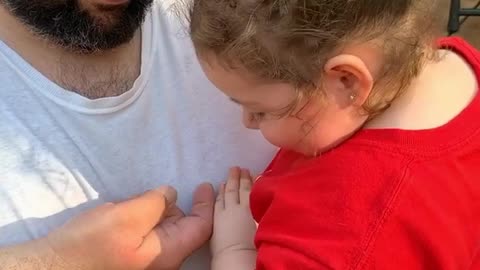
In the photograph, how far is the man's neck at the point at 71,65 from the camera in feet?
4.95

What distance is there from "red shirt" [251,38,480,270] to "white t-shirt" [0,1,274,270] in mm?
350

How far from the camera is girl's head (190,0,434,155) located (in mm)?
1111

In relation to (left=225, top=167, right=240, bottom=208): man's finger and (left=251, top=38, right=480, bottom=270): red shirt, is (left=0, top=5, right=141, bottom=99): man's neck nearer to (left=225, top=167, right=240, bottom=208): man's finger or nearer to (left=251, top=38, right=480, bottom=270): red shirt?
(left=225, top=167, right=240, bottom=208): man's finger

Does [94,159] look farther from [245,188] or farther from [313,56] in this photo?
[313,56]

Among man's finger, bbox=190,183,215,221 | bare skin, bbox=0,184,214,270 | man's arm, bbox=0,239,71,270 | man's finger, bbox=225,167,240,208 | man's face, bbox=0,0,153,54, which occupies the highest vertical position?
man's face, bbox=0,0,153,54

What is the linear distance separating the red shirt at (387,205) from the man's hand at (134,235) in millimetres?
249

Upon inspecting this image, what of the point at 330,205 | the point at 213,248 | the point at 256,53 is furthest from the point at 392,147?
the point at 213,248

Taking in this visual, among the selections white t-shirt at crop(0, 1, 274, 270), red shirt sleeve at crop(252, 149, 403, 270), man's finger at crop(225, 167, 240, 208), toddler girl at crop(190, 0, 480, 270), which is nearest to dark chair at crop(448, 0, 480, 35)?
white t-shirt at crop(0, 1, 274, 270)

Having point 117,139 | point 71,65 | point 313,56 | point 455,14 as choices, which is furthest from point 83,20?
point 455,14

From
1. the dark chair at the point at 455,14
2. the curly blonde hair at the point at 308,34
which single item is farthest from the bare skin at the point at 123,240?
the dark chair at the point at 455,14

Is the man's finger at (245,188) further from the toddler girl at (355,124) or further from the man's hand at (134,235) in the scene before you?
the toddler girl at (355,124)

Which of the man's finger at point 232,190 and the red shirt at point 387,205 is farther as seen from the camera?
the man's finger at point 232,190

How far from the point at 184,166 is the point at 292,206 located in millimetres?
372

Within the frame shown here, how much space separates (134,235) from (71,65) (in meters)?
0.33
